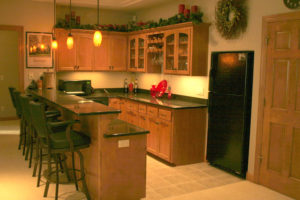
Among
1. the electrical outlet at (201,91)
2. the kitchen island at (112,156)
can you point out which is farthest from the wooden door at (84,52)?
the kitchen island at (112,156)

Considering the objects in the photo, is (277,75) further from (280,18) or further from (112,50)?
(112,50)

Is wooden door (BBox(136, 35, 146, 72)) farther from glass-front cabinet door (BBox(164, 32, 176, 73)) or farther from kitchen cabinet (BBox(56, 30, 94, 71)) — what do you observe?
kitchen cabinet (BBox(56, 30, 94, 71))

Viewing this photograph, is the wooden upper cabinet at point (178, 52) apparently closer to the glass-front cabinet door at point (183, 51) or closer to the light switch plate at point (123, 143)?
the glass-front cabinet door at point (183, 51)

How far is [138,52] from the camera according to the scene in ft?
21.5

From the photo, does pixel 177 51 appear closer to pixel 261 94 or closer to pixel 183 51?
pixel 183 51

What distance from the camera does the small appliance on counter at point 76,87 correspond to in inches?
257

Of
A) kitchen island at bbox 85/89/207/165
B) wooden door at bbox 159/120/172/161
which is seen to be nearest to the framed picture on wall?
kitchen island at bbox 85/89/207/165

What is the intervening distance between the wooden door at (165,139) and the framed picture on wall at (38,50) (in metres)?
3.19

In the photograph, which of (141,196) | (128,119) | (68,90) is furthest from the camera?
(68,90)

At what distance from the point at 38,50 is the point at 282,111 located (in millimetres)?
5071

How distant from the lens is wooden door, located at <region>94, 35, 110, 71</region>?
6.82m

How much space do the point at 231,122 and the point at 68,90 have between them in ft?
11.9

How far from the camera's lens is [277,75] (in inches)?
153

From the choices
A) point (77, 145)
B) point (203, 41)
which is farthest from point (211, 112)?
point (77, 145)
